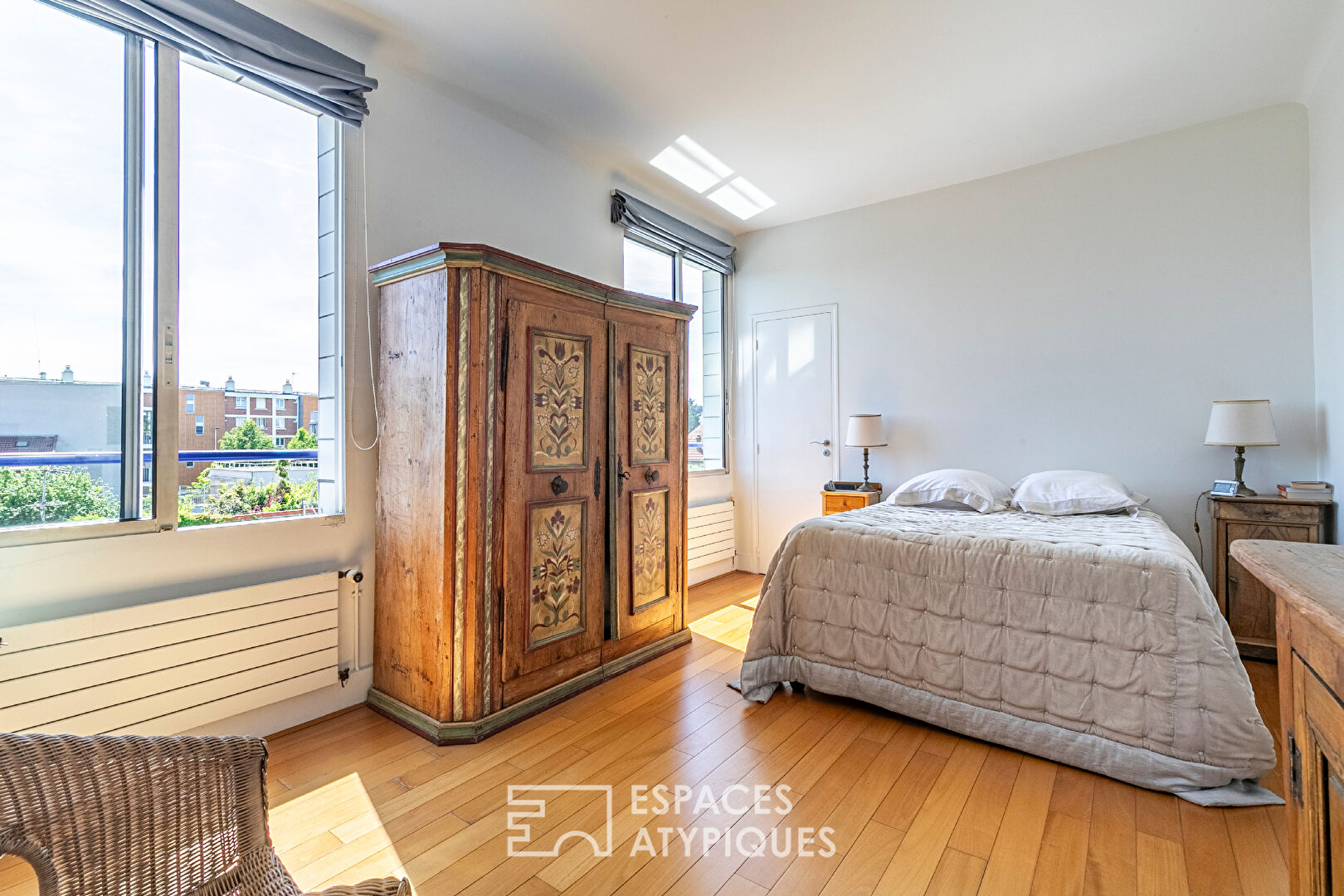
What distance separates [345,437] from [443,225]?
42.6 inches

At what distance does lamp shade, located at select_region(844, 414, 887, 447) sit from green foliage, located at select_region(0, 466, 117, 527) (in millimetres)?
3722

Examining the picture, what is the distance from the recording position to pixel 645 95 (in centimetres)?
297

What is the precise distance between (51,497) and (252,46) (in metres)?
1.62

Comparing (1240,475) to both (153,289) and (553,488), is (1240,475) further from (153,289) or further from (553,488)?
(153,289)

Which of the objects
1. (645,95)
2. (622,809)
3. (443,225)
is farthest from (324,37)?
(622,809)

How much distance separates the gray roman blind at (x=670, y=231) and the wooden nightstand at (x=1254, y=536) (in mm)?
3366

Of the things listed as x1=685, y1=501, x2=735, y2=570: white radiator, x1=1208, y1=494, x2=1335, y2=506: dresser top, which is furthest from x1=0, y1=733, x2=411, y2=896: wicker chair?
x1=1208, y1=494, x2=1335, y2=506: dresser top

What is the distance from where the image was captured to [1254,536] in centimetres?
292

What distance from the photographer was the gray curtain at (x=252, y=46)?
6.29ft

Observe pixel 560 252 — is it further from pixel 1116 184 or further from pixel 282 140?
pixel 1116 184

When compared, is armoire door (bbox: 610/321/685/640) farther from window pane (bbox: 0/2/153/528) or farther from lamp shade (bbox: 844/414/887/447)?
window pane (bbox: 0/2/153/528)

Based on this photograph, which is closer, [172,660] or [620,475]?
[172,660]

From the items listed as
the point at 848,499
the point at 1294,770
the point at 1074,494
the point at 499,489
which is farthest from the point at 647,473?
the point at 1294,770

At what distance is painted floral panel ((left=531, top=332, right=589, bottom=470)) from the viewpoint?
8.25ft
